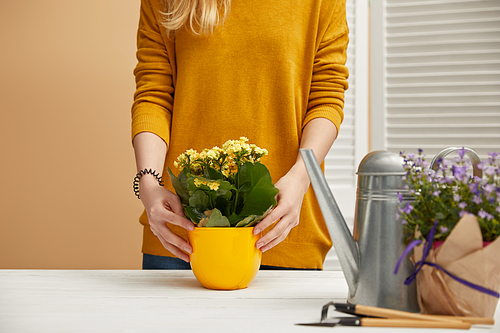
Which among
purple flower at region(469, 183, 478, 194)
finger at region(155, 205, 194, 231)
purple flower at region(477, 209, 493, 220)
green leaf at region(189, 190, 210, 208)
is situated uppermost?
purple flower at region(469, 183, 478, 194)

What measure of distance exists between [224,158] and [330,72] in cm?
45

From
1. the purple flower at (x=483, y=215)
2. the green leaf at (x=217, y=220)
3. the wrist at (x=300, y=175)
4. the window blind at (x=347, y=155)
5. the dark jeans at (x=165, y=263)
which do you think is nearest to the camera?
the purple flower at (x=483, y=215)

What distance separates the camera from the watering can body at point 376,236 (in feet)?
1.63

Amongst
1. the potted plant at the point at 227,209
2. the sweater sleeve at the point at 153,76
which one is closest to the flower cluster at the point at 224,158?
the potted plant at the point at 227,209

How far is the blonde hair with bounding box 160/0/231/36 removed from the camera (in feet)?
3.02

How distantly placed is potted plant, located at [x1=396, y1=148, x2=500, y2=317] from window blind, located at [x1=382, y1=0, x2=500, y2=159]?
1321mm

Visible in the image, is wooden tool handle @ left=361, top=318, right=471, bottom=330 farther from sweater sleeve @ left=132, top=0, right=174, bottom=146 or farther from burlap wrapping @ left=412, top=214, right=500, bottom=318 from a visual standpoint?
sweater sleeve @ left=132, top=0, right=174, bottom=146

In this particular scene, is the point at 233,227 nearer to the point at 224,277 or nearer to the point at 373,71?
the point at 224,277

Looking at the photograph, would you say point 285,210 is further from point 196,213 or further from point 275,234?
point 196,213

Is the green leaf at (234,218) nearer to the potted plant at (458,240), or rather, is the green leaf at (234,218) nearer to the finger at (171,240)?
the finger at (171,240)

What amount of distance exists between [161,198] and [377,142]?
125 centimetres

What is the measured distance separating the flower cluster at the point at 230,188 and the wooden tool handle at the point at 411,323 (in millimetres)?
216

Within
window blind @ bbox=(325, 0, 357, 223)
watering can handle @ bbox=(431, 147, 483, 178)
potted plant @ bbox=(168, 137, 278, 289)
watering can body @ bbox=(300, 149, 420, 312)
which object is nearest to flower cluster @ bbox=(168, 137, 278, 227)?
potted plant @ bbox=(168, 137, 278, 289)

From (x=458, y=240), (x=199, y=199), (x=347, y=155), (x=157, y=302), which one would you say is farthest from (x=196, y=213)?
(x=347, y=155)
